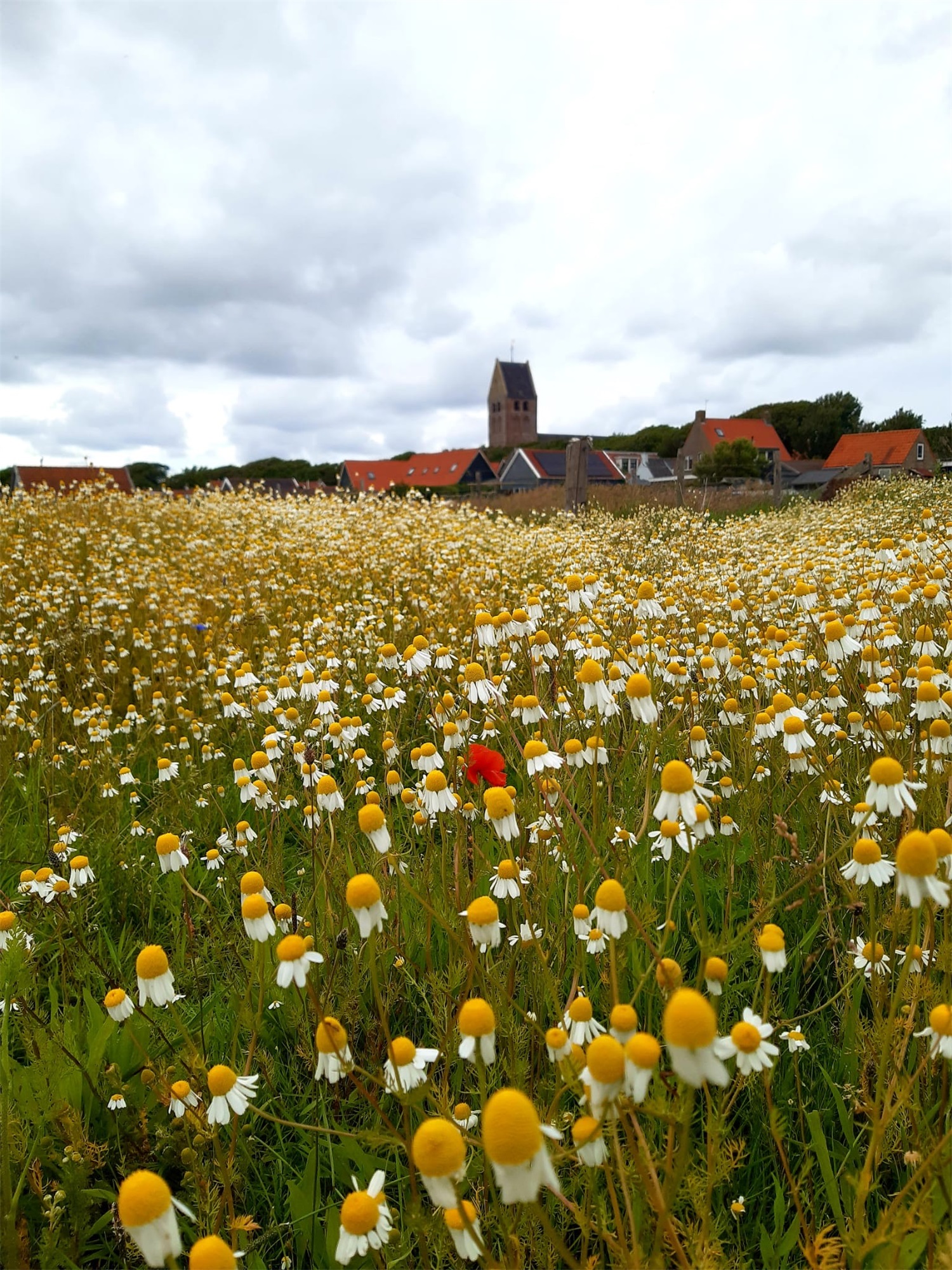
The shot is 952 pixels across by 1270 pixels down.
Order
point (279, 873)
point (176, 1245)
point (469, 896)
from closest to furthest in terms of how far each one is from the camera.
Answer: point (176, 1245)
point (469, 896)
point (279, 873)

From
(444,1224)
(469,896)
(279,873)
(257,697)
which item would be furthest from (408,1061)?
(257,697)

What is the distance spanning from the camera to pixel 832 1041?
195cm

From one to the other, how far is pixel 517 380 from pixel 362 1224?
95631 millimetres

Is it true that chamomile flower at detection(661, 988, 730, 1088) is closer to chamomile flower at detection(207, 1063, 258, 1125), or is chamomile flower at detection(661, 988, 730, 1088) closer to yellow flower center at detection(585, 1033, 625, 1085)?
yellow flower center at detection(585, 1033, 625, 1085)

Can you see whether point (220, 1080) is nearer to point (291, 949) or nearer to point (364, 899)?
point (291, 949)

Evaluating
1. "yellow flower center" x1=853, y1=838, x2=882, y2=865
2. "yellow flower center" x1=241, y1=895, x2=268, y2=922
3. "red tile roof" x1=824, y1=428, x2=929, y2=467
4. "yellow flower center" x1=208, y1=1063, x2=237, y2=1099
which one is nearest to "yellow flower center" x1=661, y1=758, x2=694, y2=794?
"yellow flower center" x1=853, y1=838, x2=882, y2=865

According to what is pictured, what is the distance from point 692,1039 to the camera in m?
0.85

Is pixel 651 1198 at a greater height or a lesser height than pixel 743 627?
lesser

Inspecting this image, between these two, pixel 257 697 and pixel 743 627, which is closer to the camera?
pixel 257 697

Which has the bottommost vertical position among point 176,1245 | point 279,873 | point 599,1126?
point 279,873

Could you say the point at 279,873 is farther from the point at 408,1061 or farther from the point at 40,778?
the point at 40,778

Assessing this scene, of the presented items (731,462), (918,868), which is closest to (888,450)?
(731,462)

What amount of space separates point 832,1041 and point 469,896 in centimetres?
104

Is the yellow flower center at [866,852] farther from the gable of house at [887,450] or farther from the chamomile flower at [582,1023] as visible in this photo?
the gable of house at [887,450]
